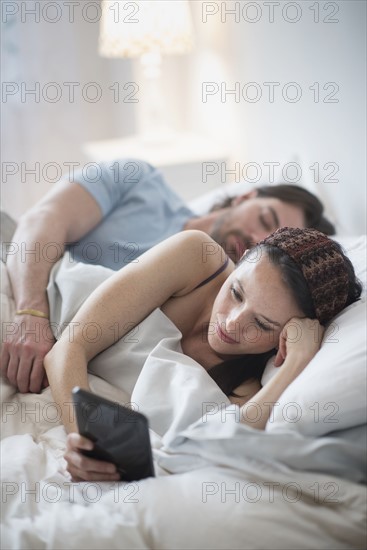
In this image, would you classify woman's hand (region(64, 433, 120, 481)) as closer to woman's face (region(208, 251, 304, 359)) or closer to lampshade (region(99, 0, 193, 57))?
woman's face (region(208, 251, 304, 359))

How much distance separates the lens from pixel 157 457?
3.26ft

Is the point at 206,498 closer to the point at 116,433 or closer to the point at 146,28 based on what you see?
the point at 116,433

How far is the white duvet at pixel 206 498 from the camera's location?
2.82 ft

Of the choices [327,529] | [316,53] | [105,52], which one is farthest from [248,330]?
[105,52]

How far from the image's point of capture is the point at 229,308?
1.14 metres

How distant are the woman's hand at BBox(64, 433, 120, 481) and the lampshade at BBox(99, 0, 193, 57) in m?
1.79

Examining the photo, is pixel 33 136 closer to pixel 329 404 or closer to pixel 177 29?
pixel 177 29

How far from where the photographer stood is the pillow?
93 centimetres

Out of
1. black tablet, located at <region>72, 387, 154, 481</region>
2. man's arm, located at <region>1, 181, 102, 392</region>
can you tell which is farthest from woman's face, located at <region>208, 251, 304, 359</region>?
man's arm, located at <region>1, 181, 102, 392</region>

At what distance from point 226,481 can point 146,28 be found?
1889 millimetres

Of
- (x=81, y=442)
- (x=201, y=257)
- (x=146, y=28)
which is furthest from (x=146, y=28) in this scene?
(x=81, y=442)

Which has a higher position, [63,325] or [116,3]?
[116,3]

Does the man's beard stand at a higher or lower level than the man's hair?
lower

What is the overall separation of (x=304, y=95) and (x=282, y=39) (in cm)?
22
